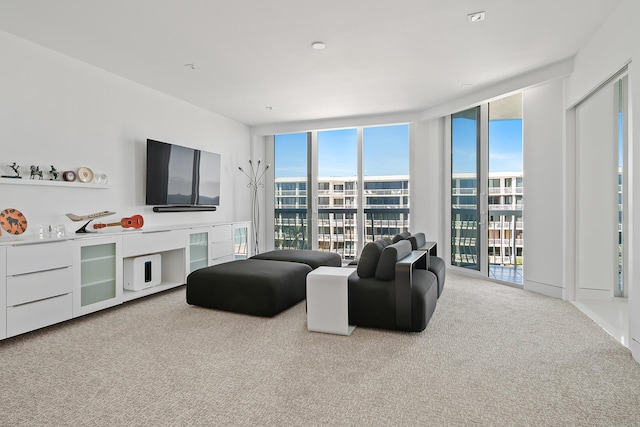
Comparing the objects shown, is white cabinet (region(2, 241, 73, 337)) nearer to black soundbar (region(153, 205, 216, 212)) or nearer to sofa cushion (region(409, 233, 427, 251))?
black soundbar (region(153, 205, 216, 212))

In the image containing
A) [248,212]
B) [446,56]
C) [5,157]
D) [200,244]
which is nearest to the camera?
[5,157]

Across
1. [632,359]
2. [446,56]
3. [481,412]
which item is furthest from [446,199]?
[481,412]

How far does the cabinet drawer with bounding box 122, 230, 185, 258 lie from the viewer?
3740 mm

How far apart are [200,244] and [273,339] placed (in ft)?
8.16

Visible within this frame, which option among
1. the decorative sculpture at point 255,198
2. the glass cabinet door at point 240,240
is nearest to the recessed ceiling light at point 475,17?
the glass cabinet door at point 240,240

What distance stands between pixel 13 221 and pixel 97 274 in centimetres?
81

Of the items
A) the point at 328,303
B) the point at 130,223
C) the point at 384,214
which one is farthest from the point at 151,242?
the point at 384,214

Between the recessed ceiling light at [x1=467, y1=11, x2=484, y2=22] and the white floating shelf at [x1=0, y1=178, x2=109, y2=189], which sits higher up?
the recessed ceiling light at [x1=467, y1=11, x2=484, y2=22]

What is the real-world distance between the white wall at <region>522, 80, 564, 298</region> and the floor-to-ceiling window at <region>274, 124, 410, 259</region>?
2099 millimetres

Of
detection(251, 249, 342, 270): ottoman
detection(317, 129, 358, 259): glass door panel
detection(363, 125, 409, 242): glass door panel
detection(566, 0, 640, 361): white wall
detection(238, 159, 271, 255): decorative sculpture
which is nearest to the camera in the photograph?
detection(566, 0, 640, 361): white wall

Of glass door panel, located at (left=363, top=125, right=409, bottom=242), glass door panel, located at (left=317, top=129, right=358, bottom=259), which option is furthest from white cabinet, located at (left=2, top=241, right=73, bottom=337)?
glass door panel, located at (left=363, top=125, right=409, bottom=242)

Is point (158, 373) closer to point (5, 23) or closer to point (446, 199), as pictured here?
point (5, 23)

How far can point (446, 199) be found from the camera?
18.7 feet

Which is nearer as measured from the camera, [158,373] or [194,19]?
[158,373]
